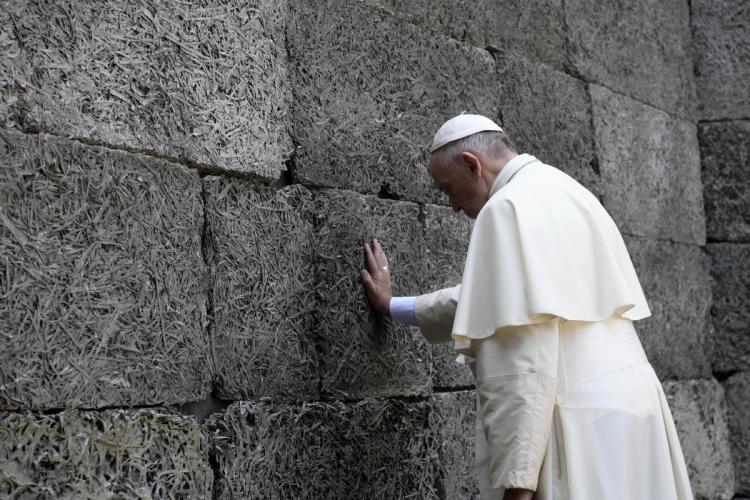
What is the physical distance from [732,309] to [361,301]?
3005mm

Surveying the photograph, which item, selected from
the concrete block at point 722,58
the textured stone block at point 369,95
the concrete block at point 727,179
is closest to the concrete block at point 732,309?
the concrete block at point 727,179

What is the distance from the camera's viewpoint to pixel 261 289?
330cm

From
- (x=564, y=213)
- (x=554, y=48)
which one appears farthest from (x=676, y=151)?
(x=564, y=213)

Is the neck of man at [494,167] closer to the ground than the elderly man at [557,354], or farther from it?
farther from it

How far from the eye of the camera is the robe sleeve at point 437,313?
139 inches

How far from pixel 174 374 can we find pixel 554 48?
2.72 metres

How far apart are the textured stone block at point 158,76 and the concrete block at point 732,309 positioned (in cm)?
332

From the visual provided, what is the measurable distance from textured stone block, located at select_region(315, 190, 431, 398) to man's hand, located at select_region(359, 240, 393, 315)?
23 millimetres

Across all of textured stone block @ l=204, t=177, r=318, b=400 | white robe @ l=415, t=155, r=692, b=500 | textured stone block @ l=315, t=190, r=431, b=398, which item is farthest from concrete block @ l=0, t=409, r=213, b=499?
white robe @ l=415, t=155, r=692, b=500

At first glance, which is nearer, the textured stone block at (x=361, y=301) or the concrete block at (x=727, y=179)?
the textured stone block at (x=361, y=301)

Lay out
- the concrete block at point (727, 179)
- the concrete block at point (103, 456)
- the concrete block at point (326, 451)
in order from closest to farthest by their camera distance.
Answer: the concrete block at point (103, 456)
the concrete block at point (326, 451)
the concrete block at point (727, 179)

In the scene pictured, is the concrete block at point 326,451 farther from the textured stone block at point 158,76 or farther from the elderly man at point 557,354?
the textured stone block at point 158,76

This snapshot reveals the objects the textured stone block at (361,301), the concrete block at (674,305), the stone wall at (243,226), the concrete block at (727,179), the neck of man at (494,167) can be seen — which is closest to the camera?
the stone wall at (243,226)

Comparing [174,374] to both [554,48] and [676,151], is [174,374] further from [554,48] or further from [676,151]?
[676,151]
